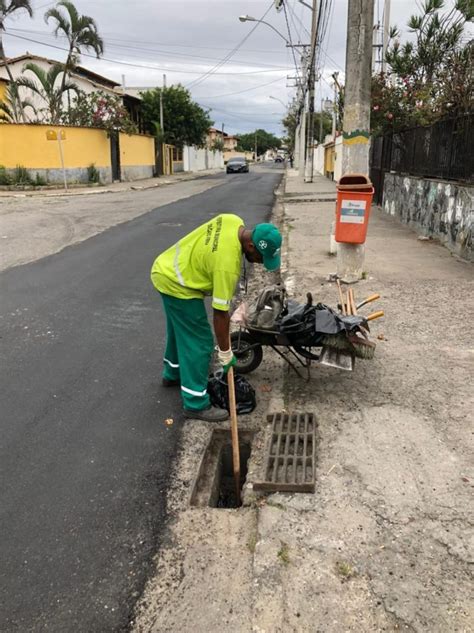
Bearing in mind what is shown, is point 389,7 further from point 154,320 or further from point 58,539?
point 58,539

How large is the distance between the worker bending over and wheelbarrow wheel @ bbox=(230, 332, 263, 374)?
0.55 metres

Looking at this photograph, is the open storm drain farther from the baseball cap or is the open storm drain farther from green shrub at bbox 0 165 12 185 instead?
green shrub at bbox 0 165 12 185

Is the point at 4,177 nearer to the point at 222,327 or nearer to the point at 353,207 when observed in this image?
the point at 353,207

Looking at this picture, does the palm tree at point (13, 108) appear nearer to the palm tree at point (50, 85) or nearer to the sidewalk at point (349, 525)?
the palm tree at point (50, 85)

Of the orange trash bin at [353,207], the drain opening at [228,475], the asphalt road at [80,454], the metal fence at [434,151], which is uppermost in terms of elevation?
the metal fence at [434,151]

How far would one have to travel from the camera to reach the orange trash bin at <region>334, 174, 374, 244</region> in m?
7.83

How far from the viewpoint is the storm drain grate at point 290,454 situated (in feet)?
11.1

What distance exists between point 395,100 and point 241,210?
5280 mm

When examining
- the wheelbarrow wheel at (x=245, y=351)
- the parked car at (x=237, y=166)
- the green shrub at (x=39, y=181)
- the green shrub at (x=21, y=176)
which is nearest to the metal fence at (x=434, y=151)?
the wheelbarrow wheel at (x=245, y=351)

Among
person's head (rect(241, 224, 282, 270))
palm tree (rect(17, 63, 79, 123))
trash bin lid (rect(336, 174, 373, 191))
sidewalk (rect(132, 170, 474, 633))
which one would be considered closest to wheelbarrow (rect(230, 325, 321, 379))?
sidewalk (rect(132, 170, 474, 633))

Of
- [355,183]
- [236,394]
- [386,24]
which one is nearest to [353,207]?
[355,183]

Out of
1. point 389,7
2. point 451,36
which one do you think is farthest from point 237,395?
point 389,7

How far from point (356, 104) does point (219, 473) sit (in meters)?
6.00

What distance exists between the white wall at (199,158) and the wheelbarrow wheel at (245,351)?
162 feet
